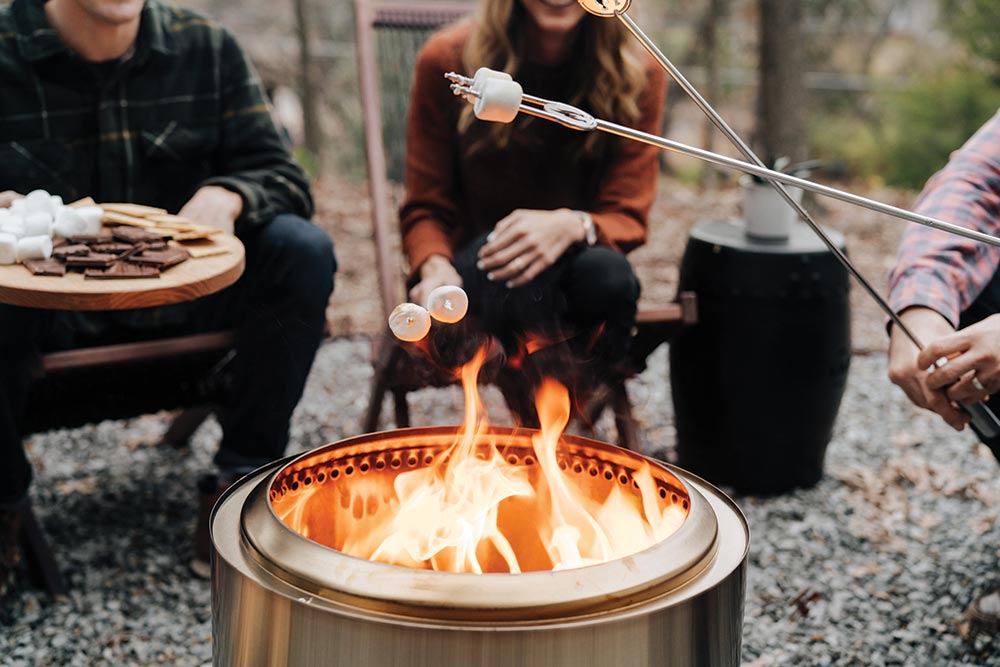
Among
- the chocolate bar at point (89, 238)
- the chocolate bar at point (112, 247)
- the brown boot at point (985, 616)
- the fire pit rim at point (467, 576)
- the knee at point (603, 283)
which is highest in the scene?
the chocolate bar at point (89, 238)

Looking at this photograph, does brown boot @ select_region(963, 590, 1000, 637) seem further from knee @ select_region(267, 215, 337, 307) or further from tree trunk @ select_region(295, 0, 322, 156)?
tree trunk @ select_region(295, 0, 322, 156)

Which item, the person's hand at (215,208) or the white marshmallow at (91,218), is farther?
the person's hand at (215,208)

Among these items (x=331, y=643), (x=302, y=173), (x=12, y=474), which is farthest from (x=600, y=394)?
(x=331, y=643)

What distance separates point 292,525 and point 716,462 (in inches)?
60.9

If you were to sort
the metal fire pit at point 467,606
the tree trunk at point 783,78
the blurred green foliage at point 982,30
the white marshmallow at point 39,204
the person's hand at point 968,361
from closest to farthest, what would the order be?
the metal fire pit at point 467,606 → the person's hand at point 968,361 → the white marshmallow at point 39,204 → the tree trunk at point 783,78 → the blurred green foliage at point 982,30

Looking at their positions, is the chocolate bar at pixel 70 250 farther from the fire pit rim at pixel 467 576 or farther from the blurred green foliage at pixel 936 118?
the blurred green foliage at pixel 936 118

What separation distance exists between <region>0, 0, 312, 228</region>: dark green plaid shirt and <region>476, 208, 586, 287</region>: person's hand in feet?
1.61

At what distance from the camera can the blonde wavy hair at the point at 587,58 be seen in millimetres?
2312

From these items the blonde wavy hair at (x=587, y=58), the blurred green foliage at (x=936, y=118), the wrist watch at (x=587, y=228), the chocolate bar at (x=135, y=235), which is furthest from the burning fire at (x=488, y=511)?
the blurred green foliage at (x=936, y=118)

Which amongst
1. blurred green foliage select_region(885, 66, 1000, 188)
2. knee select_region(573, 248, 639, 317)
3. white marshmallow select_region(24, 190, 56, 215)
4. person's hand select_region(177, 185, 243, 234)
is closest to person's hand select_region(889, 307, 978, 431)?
knee select_region(573, 248, 639, 317)

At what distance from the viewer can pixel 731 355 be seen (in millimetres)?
2496

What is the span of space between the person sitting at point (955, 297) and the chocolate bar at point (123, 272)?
1232 millimetres

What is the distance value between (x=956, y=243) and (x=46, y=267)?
158 cm

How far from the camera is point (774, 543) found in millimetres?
2361
